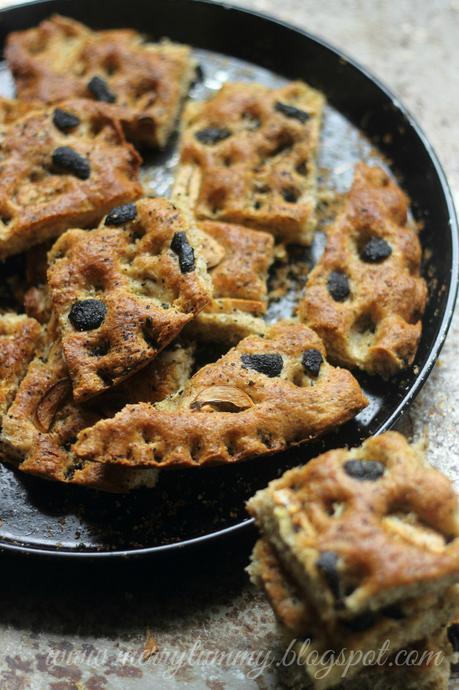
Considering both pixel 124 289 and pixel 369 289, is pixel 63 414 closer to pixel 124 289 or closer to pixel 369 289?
pixel 124 289

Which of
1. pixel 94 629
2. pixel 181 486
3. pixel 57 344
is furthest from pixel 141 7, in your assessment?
pixel 94 629

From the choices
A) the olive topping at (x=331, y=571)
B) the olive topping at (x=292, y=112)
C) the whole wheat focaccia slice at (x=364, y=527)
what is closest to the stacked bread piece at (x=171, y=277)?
the olive topping at (x=292, y=112)

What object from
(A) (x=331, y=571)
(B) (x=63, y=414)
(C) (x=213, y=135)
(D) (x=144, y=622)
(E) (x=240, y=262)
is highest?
(C) (x=213, y=135)

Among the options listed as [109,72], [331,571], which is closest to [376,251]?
[331,571]

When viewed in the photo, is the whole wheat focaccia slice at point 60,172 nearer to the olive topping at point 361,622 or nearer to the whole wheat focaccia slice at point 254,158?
the whole wheat focaccia slice at point 254,158

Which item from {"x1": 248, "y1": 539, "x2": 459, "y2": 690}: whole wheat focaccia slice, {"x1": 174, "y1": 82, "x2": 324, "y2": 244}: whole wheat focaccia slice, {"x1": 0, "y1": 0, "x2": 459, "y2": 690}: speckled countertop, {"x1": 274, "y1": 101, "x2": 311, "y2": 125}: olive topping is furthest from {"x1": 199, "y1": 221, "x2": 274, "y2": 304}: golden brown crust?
{"x1": 248, "y1": 539, "x2": 459, "y2": 690}: whole wheat focaccia slice

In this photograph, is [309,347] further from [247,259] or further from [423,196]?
[423,196]

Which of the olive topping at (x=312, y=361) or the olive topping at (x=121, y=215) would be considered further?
the olive topping at (x=121, y=215)
